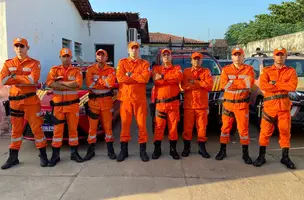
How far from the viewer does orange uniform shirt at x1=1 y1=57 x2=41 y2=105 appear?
4.39m

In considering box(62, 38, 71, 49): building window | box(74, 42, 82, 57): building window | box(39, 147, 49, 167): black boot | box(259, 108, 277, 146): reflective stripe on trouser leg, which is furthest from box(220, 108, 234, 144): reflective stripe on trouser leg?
box(74, 42, 82, 57): building window

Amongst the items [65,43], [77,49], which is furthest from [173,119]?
[77,49]

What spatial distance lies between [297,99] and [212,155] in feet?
7.03

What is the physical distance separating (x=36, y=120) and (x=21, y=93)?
1.62ft

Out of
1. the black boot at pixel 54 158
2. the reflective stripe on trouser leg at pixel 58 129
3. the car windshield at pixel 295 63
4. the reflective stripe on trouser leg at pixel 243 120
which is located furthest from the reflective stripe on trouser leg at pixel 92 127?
the car windshield at pixel 295 63

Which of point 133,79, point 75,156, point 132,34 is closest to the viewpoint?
point 133,79

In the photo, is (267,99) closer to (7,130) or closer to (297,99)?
(297,99)

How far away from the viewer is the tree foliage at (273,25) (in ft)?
74.2

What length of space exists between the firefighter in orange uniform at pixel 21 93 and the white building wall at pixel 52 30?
270cm

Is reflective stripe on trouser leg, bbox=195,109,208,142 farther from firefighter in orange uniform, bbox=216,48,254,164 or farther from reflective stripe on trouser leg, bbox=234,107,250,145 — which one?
reflective stripe on trouser leg, bbox=234,107,250,145

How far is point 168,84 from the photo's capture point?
4824 mm

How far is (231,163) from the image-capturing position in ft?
15.7

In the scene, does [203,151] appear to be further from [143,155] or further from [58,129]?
[58,129]

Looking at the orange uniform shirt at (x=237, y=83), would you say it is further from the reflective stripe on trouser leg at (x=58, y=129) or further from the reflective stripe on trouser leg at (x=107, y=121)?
the reflective stripe on trouser leg at (x=58, y=129)
